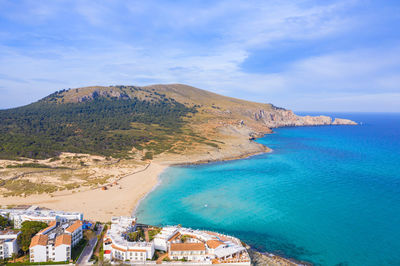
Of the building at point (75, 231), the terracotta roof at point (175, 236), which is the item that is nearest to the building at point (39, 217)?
the building at point (75, 231)

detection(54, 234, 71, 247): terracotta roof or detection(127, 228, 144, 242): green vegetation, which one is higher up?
detection(54, 234, 71, 247): terracotta roof

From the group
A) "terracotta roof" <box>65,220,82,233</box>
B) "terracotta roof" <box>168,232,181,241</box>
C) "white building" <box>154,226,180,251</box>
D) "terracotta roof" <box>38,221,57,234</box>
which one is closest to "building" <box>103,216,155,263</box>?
"white building" <box>154,226,180,251</box>

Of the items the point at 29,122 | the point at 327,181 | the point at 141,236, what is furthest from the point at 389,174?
the point at 29,122

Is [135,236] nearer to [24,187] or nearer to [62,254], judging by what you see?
[62,254]

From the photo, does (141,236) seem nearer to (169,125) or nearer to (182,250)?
(182,250)

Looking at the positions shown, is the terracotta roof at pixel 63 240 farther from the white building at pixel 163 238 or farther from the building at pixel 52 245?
the white building at pixel 163 238

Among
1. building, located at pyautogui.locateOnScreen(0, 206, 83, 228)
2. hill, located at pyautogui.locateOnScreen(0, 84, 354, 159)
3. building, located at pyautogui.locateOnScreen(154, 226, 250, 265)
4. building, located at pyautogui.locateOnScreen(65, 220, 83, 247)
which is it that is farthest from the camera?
hill, located at pyautogui.locateOnScreen(0, 84, 354, 159)

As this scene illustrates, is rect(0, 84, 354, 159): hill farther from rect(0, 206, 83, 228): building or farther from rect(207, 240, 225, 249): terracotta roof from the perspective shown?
rect(207, 240, 225, 249): terracotta roof
